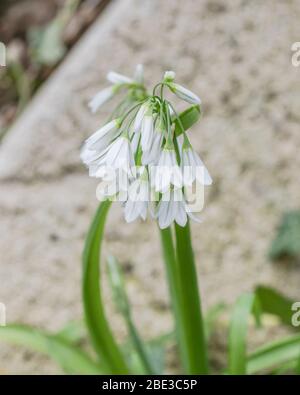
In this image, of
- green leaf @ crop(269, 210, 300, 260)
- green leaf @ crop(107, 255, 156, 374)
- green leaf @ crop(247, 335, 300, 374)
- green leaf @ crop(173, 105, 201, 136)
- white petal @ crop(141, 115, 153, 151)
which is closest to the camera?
white petal @ crop(141, 115, 153, 151)

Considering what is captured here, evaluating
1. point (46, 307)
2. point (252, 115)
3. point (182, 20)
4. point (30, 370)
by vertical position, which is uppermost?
point (182, 20)

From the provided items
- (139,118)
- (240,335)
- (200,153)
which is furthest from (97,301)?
(200,153)

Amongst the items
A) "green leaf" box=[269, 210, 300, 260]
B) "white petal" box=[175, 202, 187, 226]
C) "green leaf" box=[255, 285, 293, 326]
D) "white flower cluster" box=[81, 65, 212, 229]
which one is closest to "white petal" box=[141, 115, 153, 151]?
"white flower cluster" box=[81, 65, 212, 229]

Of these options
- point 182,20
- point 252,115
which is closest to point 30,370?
point 252,115

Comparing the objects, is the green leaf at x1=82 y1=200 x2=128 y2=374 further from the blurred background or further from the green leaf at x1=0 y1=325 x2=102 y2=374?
the blurred background

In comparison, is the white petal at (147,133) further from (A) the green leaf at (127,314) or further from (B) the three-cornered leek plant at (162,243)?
(A) the green leaf at (127,314)

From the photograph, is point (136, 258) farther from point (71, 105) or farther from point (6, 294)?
point (71, 105)

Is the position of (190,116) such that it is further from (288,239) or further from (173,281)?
(288,239)
